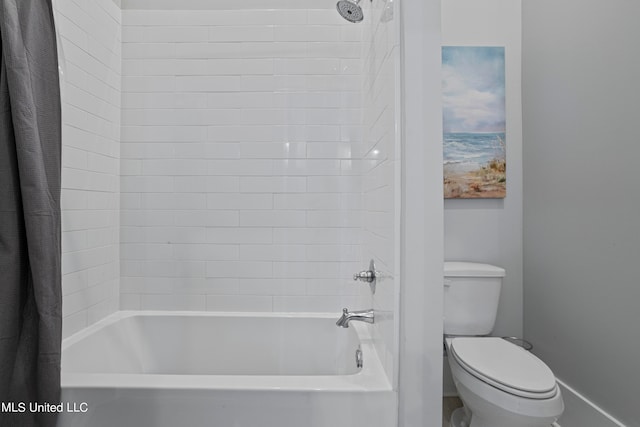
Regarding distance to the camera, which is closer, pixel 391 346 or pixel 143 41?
pixel 391 346

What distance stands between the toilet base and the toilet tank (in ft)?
1.40

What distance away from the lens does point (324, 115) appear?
183cm

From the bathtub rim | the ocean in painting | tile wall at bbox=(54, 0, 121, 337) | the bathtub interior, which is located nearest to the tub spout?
the bathtub rim

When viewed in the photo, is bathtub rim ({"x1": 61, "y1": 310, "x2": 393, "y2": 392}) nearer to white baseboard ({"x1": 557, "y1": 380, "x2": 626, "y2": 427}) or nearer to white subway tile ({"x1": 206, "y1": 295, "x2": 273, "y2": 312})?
white subway tile ({"x1": 206, "y1": 295, "x2": 273, "y2": 312})

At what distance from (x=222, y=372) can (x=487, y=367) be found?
126 cm

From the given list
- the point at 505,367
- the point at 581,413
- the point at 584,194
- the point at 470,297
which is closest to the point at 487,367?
the point at 505,367

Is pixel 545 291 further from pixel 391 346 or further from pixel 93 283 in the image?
pixel 93 283

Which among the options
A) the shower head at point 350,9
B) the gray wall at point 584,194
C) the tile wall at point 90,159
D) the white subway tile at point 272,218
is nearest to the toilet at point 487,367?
the gray wall at point 584,194

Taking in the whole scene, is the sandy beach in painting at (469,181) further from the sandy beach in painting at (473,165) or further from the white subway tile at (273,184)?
the white subway tile at (273,184)

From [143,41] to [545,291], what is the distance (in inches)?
102

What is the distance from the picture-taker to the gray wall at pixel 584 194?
5.02ft

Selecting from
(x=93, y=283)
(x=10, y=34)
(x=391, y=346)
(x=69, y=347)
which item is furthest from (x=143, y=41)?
(x=391, y=346)

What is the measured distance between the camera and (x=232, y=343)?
70.6 inches

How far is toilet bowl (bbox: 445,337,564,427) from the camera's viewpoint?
1.35 metres
